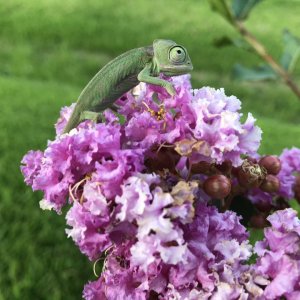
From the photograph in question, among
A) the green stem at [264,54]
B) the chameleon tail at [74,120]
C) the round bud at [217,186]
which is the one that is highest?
the chameleon tail at [74,120]

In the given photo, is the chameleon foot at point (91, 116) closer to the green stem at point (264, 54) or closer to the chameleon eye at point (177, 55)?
the chameleon eye at point (177, 55)

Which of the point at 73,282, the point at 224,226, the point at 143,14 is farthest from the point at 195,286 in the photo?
the point at 143,14

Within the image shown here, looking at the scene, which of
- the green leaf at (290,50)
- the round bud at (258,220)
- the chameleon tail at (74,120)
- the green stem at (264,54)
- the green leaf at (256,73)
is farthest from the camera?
the green leaf at (256,73)

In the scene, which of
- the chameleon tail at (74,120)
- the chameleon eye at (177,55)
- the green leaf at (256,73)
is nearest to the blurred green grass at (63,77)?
the green leaf at (256,73)

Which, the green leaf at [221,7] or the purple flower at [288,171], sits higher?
the green leaf at [221,7]

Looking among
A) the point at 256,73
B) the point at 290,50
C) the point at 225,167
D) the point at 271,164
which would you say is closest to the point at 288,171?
the point at 271,164

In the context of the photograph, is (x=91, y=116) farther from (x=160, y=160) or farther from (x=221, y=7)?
(x=221, y=7)

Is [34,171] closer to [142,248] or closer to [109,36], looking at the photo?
[142,248]
